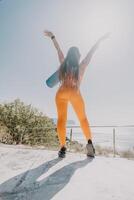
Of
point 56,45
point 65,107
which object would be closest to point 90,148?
point 65,107

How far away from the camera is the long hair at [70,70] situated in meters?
4.47

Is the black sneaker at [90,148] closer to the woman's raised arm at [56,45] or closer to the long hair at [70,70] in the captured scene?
the long hair at [70,70]

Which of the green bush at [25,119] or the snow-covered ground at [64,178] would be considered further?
the green bush at [25,119]

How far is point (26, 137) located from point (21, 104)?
7284 mm

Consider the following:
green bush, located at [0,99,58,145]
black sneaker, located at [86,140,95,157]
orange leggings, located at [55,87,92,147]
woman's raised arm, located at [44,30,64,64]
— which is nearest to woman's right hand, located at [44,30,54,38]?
woman's raised arm, located at [44,30,64,64]

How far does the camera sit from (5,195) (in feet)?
9.87

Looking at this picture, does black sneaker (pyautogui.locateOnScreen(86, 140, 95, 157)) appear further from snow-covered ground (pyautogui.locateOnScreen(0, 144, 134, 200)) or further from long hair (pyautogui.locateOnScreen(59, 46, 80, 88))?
long hair (pyautogui.locateOnScreen(59, 46, 80, 88))

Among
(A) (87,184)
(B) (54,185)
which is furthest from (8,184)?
(A) (87,184)

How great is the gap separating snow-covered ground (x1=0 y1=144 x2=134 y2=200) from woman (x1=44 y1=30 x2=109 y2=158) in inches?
15.2

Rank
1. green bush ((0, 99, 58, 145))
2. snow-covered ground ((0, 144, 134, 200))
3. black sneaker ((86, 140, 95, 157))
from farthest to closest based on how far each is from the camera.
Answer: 1. green bush ((0, 99, 58, 145))
2. black sneaker ((86, 140, 95, 157))
3. snow-covered ground ((0, 144, 134, 200))

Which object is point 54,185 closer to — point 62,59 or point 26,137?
point 62,59

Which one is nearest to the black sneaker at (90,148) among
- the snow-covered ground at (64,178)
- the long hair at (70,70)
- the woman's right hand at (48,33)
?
the snow-covered ground at (64,178)

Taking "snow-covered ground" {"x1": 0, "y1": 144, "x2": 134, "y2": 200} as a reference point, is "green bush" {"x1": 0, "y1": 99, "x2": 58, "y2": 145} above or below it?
above

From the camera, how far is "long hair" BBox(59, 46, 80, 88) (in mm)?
4473
